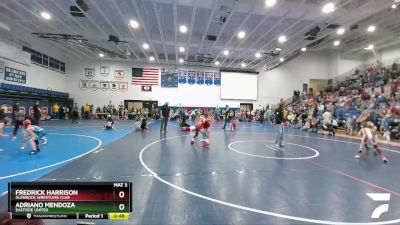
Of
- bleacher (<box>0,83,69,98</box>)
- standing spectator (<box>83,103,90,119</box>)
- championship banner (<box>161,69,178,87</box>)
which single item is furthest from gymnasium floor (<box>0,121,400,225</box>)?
championship banner (<box>161,69,178,87</box>)

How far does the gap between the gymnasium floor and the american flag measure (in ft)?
70.8

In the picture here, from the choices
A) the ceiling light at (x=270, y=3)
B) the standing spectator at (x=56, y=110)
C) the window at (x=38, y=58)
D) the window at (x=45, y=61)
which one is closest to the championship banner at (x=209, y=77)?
the standing spectator at (x=56, y=110)

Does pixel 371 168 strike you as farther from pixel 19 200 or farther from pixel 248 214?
pixel 19 200

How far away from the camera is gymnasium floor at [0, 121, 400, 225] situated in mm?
3891

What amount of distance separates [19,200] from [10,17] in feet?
65.2

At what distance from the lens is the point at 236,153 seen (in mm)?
8852

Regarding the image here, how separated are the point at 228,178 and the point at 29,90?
21808 mm

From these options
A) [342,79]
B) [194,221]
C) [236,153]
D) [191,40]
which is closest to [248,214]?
[194,221]

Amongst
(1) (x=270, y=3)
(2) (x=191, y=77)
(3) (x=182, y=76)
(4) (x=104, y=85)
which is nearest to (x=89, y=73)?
(4) (x=104, y=85)

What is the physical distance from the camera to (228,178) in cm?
579

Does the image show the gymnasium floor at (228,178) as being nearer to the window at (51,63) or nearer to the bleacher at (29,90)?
the bleacher at (29,90)

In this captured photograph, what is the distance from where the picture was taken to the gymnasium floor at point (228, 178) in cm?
389

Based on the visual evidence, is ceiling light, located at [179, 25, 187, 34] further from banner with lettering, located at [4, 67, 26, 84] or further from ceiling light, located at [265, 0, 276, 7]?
banner with lettering, located at [4, 67, 26, 84]
